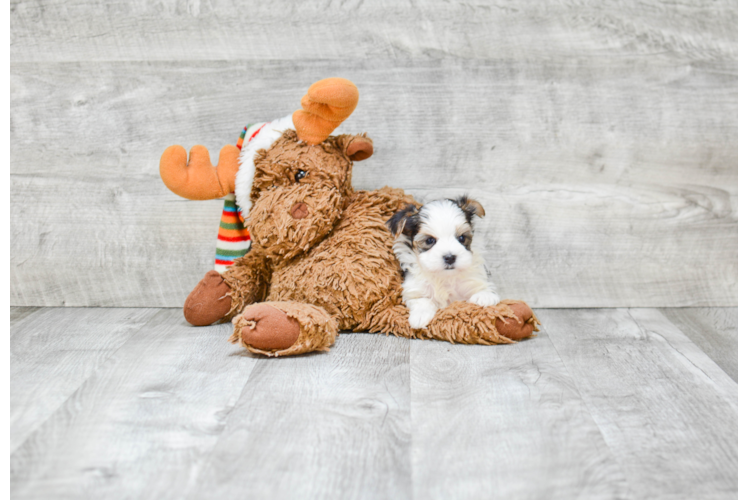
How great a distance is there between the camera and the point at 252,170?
5.07 feet

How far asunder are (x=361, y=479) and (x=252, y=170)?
Result: 0.87 meters

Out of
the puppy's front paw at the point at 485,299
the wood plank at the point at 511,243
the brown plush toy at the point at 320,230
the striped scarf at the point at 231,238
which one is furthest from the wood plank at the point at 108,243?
the puppy's front paw at the point at 485,299

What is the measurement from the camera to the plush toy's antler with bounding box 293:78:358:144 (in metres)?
1.40

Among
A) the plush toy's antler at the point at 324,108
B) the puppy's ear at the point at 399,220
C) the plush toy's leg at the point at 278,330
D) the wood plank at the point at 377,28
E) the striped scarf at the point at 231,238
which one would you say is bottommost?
the plush toy's leg at the point at 278,330

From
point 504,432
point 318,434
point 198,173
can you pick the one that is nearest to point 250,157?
point 198,173

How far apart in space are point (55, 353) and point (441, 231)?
89cm

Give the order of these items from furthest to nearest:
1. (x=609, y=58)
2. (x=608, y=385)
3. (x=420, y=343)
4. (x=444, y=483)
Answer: (x=609, y=58), (x=420, y=343), (x=608, y=385), (x=444, y=483)

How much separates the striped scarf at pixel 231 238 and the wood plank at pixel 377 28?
31cm

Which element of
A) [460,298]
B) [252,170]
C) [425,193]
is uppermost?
[252,170]

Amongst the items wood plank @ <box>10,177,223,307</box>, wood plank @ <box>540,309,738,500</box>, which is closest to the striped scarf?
wood plank @ <box>10,177,223,307</box>

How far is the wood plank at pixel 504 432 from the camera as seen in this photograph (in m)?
0.87

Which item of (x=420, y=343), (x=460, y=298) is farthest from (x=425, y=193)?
(x=420, y=343)

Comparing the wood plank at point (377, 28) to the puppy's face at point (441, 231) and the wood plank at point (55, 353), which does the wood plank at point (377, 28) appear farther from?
the wood plank at point (55, 353)

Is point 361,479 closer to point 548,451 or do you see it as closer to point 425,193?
point 548,451
